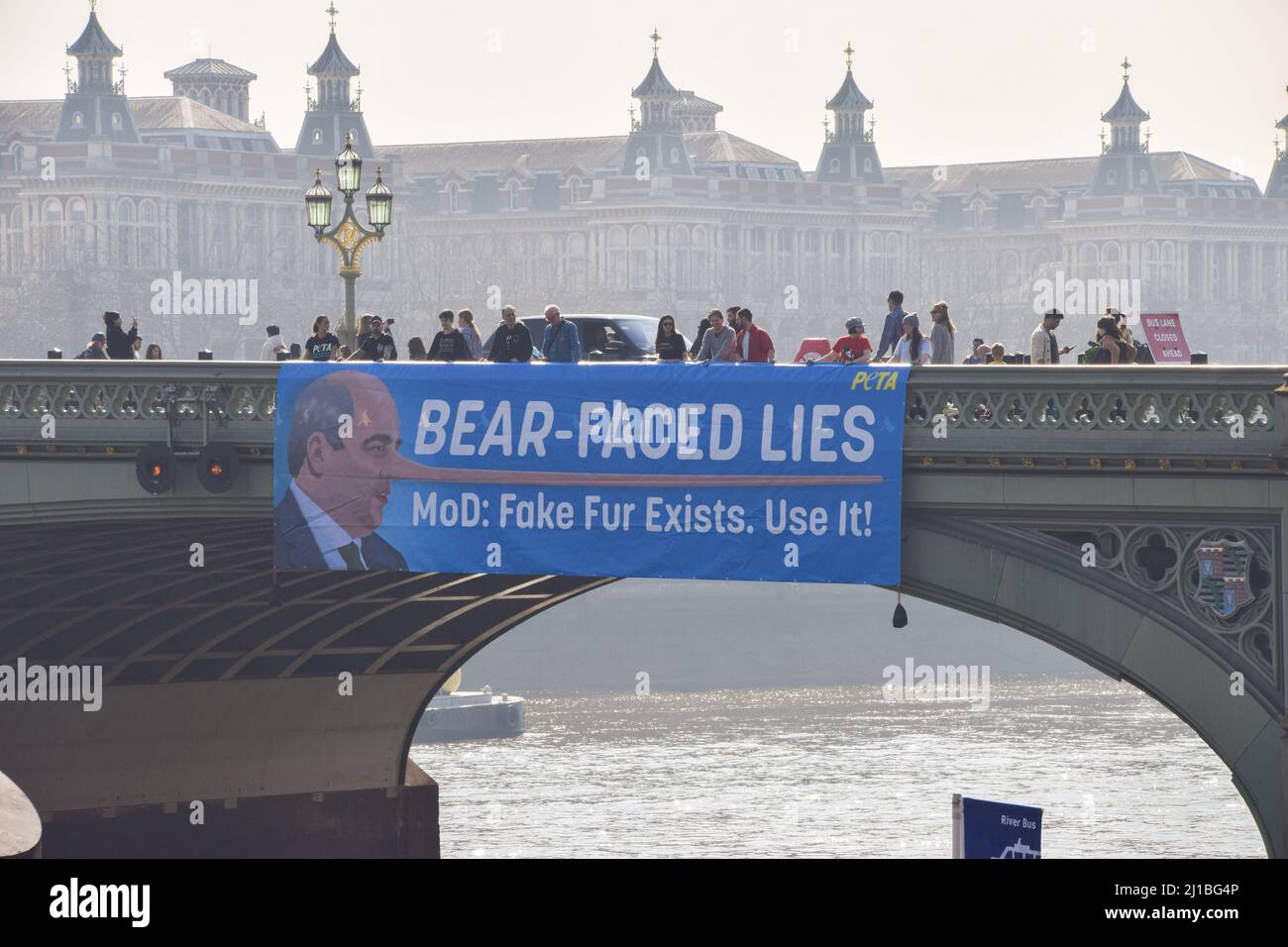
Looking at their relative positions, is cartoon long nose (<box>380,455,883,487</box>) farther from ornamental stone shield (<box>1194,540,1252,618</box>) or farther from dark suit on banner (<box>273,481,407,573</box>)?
ornamental stone shield (<box>1194,540,1252,618</box>)

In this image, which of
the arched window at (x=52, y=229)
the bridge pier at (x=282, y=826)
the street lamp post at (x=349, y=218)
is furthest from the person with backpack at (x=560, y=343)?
the arched window at (x=52, y=229)

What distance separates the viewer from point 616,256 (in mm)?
175250

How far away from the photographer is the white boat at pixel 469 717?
70188 mm

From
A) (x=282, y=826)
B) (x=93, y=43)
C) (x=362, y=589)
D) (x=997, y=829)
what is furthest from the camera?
(x=93, y=43)

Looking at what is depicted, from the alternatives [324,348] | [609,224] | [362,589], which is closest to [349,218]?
[324,348]

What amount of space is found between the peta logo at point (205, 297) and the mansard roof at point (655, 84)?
27.7 metres

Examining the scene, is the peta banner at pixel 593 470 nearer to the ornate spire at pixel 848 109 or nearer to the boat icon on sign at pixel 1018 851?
the boat icon on sign at pixel 1018 851

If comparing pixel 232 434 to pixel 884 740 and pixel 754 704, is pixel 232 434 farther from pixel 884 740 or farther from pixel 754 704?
pixel 754 704

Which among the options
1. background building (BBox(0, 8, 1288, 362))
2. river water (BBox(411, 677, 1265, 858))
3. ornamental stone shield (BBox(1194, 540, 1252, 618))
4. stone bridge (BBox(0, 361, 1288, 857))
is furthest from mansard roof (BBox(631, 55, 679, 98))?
ornamental stone shield (BBox(1194, 540, 1252, 618))

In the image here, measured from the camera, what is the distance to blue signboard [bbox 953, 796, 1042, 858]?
61.5 ft

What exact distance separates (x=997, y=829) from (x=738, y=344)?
9.05 m

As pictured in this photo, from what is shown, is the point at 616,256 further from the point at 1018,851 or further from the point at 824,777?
the point at 1018,851

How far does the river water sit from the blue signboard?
26.6 m
